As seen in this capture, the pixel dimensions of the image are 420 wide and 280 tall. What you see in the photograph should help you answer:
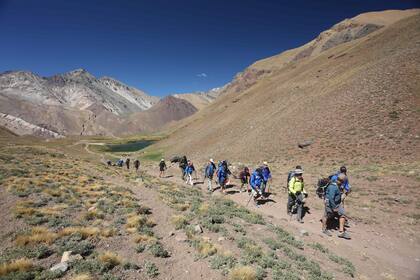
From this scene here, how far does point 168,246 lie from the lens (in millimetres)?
8516

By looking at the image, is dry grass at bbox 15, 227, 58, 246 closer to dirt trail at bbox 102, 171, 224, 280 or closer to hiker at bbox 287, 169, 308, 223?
dirt trail at bbox 102, 171, 224, 280

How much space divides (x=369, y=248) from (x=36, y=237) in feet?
41.9

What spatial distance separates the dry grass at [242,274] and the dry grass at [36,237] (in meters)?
5.76

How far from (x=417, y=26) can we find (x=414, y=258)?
186 ft

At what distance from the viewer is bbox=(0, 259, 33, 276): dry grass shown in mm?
5925

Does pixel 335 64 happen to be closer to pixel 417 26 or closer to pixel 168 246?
pixel 417 26

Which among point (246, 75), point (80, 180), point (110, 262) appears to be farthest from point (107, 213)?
point (246, 75)

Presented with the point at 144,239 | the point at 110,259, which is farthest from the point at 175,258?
the point at 110,259

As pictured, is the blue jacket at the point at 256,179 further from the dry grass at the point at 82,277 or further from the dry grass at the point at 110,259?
the dry grass at the point at 82,277

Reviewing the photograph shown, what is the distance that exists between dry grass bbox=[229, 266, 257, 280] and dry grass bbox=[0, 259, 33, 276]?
5.22m

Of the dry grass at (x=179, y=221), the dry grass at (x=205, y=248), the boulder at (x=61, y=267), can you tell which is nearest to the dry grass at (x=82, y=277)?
the boulder at (x=61, y=267)

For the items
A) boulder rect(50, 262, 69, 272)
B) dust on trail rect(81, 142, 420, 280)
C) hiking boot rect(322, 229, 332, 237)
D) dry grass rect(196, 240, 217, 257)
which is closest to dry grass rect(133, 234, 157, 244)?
dry grass rect(196, 240, 217, 257)

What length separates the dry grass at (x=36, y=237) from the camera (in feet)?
24.6

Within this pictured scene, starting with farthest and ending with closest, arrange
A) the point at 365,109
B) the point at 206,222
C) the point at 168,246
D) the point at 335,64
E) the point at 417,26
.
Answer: the point at 335,64 → the point at 417,26 → the point at 365,109 → the point at 206,222 → the point at 168,246
